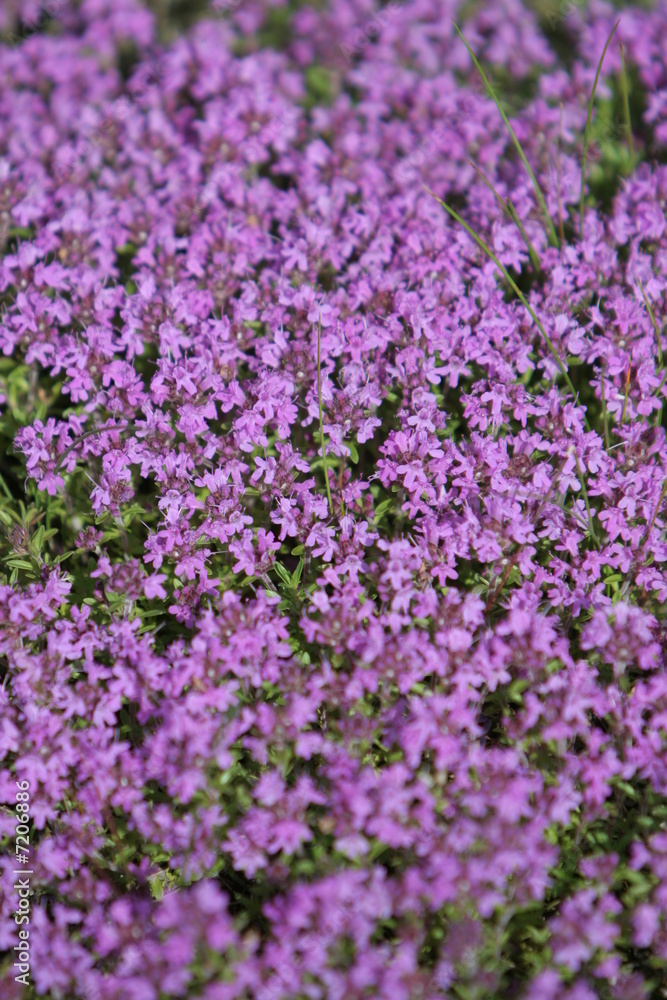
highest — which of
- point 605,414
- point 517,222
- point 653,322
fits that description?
point 517,222

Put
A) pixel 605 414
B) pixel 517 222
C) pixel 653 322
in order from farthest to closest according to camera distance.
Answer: pixel 517 222
pixel 653 322
pixel 605 414

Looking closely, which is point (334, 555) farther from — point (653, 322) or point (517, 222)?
point (517, 222)

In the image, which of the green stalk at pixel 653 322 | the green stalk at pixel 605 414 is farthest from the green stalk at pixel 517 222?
the green stalk at pixel 605 414

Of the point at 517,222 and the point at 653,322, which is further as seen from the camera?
the point at 517,222

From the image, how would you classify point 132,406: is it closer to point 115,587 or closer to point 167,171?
point 115,587

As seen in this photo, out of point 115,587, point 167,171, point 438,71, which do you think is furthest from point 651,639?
point 438,71

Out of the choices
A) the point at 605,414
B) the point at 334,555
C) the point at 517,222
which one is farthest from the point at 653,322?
the point at 334,555

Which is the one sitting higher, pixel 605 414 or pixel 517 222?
pixel 517 222

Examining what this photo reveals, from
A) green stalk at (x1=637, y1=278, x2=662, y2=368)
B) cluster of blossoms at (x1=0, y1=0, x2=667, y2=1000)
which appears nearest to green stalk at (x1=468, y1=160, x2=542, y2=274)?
cluster of blossoms at (x1=0, y1=0, x2=667, y2=1000)

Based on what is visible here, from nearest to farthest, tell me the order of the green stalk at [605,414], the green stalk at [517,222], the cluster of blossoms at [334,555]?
the cluster of blossoms at [334,555] < the green stalk at [605,414] < the green stalk at [517,222]

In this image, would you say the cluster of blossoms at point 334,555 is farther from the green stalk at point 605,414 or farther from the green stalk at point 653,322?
the green stalk at point 605,414
